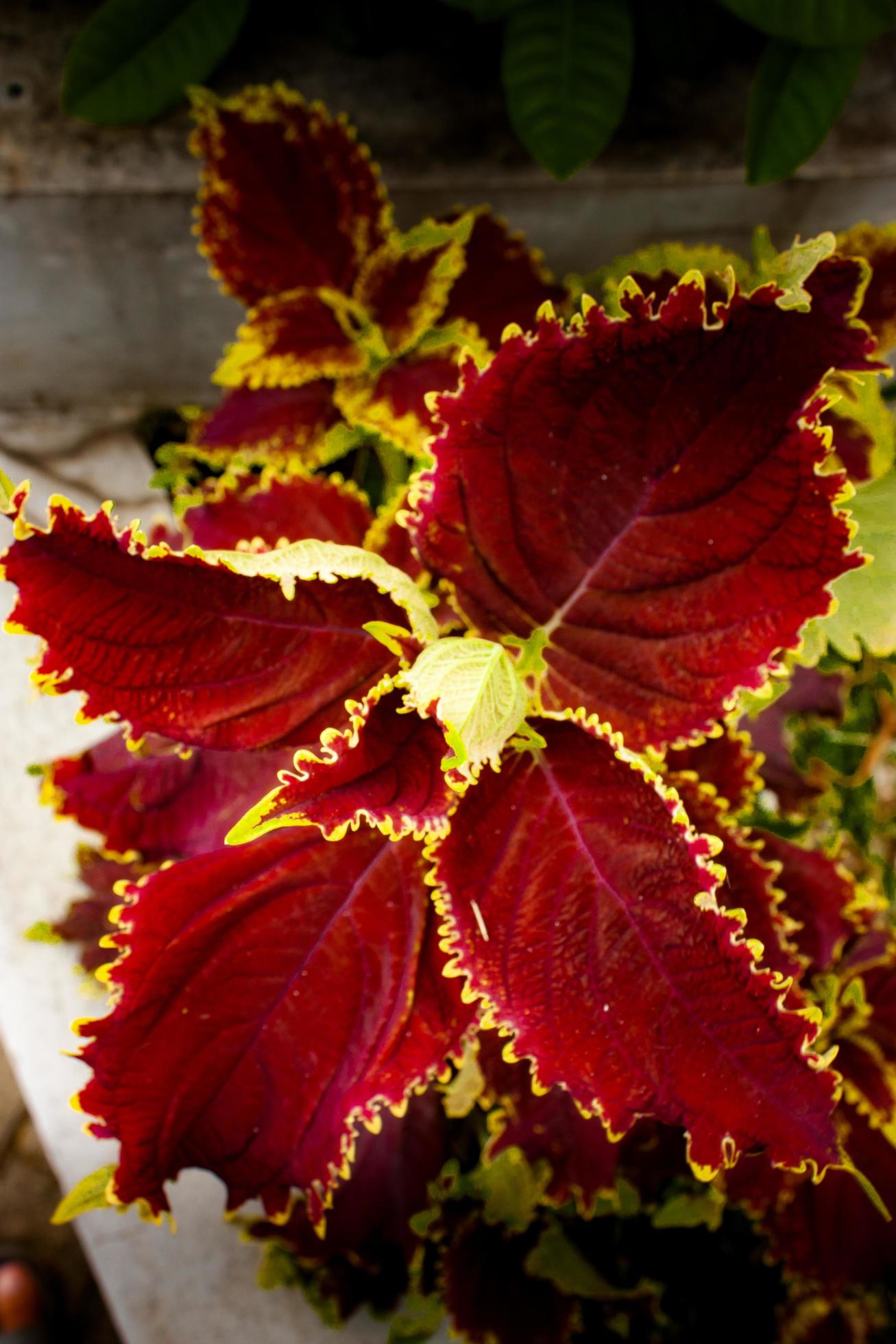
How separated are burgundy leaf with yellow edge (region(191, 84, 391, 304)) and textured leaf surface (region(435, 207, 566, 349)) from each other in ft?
0.26

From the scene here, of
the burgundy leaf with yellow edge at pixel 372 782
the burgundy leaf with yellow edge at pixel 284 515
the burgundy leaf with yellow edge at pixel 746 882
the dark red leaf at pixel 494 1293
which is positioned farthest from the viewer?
the dark red leaf at pixel 494 1293

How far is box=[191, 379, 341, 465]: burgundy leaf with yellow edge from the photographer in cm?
86

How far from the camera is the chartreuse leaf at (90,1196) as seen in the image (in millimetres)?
509

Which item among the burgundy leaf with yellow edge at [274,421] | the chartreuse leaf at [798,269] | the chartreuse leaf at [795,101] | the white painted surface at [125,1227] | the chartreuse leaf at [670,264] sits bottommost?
the white painted surface at [125,1227]

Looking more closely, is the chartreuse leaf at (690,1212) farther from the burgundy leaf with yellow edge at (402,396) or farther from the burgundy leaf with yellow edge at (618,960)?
the burgundy leaf with yellow edge at (402,396)

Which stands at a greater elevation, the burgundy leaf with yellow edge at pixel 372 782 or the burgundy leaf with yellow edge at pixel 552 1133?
the burgundy leaf with yellow edge at pixel 372 782

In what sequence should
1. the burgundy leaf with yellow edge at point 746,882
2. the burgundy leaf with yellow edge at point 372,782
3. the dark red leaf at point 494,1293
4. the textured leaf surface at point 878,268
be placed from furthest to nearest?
the dark red leaf at point 494,1293 → the textured leaf surface at point 878,268 → the burgundy leaf with yellow edge at point 746,882 → the burgundy leaf with yellow edge at point 372,782

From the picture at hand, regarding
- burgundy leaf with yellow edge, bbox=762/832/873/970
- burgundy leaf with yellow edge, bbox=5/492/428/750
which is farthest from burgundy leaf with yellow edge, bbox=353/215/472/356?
burgundy leaf with yellow edge, bbox=762/832/873/970

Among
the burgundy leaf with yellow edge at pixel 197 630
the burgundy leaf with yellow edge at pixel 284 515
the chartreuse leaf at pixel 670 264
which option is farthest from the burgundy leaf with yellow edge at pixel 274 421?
the burgundy leaf with yellow edge at pixel 197 630

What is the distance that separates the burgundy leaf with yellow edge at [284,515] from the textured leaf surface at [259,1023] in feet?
0.75

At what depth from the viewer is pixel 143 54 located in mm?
868

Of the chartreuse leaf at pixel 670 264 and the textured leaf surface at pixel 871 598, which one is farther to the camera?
the chartreuse leaf at pixel 670 264

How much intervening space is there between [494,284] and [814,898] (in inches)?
21.8

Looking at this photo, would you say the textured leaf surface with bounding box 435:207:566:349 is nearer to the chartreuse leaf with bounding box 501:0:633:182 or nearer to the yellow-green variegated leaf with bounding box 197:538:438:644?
the chartreuse leaf with bounding box 501:0:633:182
